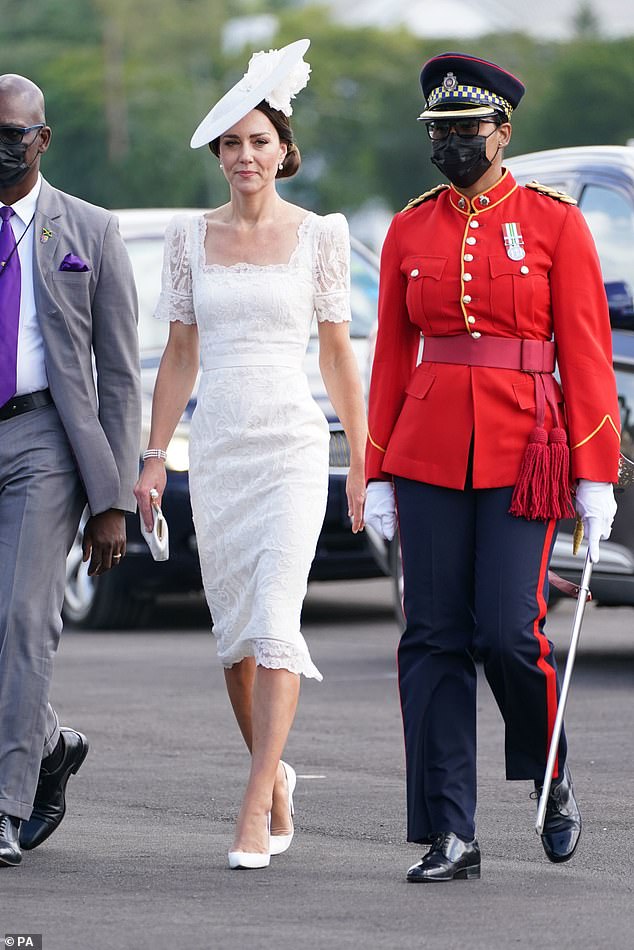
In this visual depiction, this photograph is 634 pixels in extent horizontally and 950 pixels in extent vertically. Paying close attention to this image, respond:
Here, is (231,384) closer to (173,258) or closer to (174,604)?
(173,258)

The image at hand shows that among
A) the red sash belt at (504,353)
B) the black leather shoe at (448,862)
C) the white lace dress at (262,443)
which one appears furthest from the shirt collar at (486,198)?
the black leather shoe at (448,862)

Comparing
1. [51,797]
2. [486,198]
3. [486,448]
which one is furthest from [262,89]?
[51,797]

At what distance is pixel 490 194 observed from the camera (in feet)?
19.2

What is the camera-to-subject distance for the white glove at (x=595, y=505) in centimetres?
582

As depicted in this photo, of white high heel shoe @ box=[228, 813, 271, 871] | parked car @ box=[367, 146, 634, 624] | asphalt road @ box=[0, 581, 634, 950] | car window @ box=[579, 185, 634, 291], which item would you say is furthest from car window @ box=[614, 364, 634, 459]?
white high heel shoe @ box=[228, 813, 271, 871]

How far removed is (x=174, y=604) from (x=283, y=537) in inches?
305

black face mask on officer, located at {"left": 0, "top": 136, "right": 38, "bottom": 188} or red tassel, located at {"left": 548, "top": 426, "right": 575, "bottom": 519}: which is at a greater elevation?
black face mask on officer, located at {"left": 0, "top": 136, "right": 38, "bottom": 188}

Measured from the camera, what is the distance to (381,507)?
5.95 m

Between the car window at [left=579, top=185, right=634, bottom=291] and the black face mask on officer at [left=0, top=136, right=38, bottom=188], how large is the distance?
340 cm

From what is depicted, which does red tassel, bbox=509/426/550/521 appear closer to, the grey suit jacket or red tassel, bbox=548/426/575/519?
red tassel, bbox=548/426/575/519

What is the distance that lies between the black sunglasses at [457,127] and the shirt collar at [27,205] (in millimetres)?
1162

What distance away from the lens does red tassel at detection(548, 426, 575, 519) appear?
5727mm

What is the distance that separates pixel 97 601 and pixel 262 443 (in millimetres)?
6095

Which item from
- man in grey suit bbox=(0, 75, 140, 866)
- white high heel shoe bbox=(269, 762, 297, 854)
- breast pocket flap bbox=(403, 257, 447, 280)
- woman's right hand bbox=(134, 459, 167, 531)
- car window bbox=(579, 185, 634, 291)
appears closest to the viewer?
breast pocket flap bbox=(403, 257, 447, 280)
